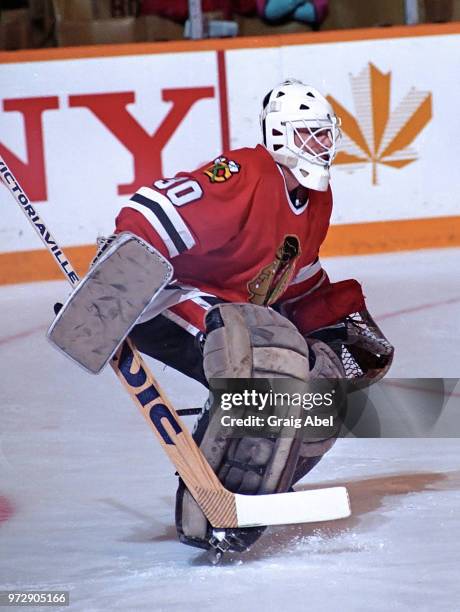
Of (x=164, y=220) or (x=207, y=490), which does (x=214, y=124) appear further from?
(x=207, y=490)

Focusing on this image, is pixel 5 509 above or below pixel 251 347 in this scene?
below

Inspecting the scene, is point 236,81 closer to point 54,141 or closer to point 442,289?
point 54,141

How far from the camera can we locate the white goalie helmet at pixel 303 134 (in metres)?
2.49

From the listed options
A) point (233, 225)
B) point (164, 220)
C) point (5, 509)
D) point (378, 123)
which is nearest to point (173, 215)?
point (164, 220)

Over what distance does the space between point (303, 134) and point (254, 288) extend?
310 mm

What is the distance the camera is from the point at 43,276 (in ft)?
16.1

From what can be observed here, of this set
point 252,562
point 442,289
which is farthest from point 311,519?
point 442,289

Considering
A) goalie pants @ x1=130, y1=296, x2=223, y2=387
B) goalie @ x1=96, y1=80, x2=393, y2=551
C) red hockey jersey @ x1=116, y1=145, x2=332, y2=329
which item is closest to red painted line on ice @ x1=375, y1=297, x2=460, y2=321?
goalie @ x1=96, y1=80, x2=393, y2=551

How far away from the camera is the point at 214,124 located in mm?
4992

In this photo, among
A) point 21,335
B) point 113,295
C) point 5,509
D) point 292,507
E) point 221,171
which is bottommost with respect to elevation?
point 21,335

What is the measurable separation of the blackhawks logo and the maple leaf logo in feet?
8.88

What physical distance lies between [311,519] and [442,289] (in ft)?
7.55

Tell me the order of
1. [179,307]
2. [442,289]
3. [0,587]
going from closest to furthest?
[0,587], [179,307], [442,289]

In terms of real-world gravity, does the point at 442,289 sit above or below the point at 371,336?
below
